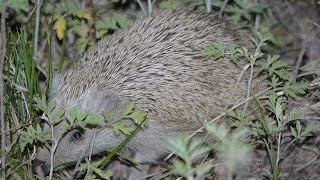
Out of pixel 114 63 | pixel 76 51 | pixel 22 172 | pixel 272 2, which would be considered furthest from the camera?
pixel 272 2

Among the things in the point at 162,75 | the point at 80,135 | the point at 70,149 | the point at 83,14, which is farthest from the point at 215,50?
the point at 83,14

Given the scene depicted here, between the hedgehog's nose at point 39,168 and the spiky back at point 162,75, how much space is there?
0.44m

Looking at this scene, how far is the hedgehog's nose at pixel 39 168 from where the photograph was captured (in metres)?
4.19

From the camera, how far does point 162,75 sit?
15.0ft

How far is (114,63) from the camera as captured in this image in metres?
4.57

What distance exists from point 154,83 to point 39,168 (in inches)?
40.3

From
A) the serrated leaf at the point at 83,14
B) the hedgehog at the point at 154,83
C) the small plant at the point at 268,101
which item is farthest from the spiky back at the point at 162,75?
the serrated leaf at the point at 83,14

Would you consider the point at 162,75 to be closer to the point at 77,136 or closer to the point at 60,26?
the point at 77,136

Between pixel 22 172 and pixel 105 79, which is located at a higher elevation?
pixel 105 79

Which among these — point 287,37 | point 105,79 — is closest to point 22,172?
point 105,79

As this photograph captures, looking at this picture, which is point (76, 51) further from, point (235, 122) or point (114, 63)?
point (235, 122)

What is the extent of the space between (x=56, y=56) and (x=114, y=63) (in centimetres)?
126

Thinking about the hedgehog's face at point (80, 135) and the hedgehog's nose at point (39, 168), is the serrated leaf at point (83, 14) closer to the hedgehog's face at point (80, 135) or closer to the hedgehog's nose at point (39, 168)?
the hedgehog's face at point (80, 135)

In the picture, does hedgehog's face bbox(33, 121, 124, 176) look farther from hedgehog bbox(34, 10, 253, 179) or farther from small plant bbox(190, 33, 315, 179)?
small plant bbox(190, 33, 315, 179)
